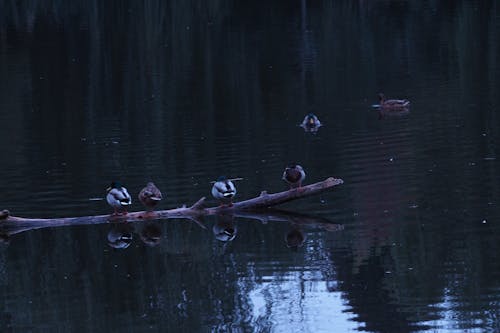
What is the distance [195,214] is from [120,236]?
128 centimetres

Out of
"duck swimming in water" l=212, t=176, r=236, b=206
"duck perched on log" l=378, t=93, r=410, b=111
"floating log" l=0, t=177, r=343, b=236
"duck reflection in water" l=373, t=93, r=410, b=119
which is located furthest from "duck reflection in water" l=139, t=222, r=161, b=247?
"duck perched on log" l=378, t=93, r=410, b=111

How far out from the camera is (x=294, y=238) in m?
20.0

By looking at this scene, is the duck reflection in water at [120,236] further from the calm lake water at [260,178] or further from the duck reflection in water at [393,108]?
the duck reflection in water at [393,108]

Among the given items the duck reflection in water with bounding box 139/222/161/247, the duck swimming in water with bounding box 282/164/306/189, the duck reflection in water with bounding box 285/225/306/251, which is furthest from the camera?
the duck swimming in water with bounding box 282/164/306/189

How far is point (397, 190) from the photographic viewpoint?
23.0 meters

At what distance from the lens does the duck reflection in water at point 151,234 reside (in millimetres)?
20250

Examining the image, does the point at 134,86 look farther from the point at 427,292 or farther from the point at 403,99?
the point at 427,292

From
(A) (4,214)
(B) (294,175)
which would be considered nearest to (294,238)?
(B) (294,175)

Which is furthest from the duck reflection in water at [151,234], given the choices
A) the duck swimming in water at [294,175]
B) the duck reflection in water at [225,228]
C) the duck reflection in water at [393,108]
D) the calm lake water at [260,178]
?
the duck reflection in water at [393,108]

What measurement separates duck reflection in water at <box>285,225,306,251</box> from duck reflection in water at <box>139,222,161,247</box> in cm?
210

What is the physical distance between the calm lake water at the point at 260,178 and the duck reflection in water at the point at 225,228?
0.08 m

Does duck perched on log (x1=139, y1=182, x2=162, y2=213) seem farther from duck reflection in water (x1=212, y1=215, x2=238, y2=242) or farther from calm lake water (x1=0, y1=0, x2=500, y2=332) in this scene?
duck reflection in water (x1=212, y1=215, x2=238, y2=242)

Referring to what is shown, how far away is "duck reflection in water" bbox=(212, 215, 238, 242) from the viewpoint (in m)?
20.3

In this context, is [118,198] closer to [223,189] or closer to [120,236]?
[120,236]
